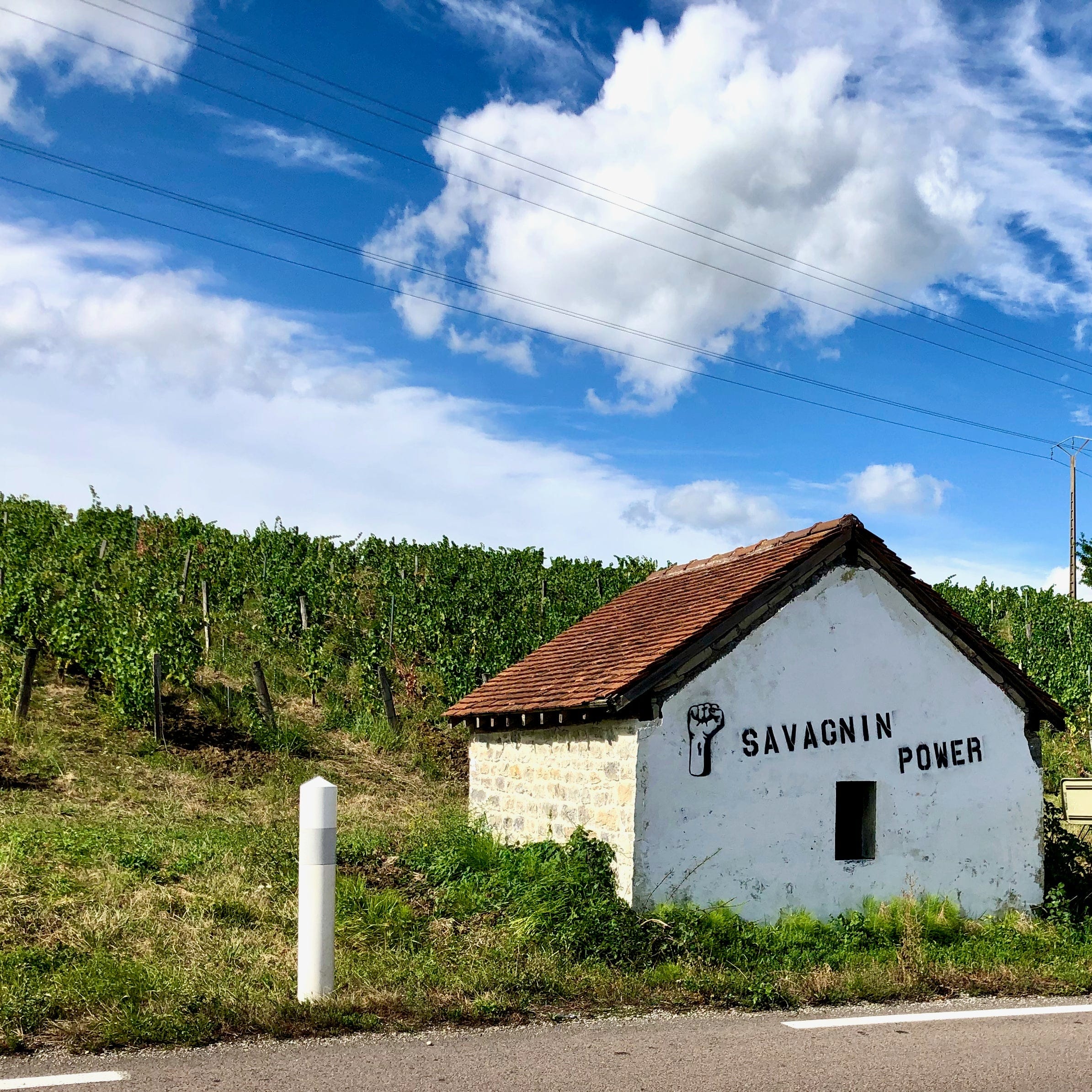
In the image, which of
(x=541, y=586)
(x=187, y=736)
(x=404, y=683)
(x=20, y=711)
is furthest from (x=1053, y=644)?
(x=20, y=711)

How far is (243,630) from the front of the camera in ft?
81.1

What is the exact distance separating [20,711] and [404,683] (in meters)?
8.82

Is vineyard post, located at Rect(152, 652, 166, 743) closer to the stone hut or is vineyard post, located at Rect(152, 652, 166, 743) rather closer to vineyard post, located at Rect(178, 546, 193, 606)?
vineyard post, located at Rect(178, 546, 193, 606)

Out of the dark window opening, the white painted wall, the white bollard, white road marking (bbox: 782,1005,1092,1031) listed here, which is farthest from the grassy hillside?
the dark window opening

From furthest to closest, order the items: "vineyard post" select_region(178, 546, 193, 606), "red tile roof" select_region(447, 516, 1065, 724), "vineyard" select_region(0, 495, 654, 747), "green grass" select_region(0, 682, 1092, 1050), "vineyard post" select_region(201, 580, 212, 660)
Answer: "vineyard post" select_region(178, 546, 193, 606), "vineyard post" select_region(201, 580, 212, 660), "vineyard" select_region(0, 495, 654, 747), "red tile roof" select_region(447, 516, 1065, 724), "green grass" select_region(0, 682, 1092, 1050)

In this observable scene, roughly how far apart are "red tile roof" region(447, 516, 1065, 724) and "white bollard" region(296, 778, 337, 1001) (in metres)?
3.61

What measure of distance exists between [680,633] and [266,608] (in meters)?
17.2

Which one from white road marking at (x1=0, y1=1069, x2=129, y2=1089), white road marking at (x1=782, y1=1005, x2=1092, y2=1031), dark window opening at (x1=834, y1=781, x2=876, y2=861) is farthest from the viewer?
dark window opening at (x1=834, y1=781, x2=876, y2=861)

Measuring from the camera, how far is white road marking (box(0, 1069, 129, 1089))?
5.36 metres

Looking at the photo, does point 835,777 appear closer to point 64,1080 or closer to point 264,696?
point 64,1080

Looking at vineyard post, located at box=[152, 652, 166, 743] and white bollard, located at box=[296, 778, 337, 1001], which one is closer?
white bollard, located at box=[296, 778, 337, 1001]

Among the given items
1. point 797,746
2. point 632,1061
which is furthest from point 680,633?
point 632,1061

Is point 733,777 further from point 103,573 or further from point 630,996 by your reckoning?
point 103,573

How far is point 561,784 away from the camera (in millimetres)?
11258
